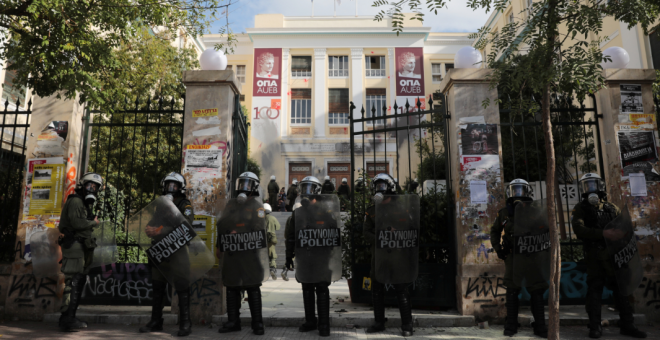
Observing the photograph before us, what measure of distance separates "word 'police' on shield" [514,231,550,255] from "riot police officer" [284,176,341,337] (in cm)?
224

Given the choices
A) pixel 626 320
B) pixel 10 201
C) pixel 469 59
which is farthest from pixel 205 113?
pixel 626 320

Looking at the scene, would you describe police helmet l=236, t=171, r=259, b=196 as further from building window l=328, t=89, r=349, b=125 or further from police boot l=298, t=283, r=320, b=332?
building window l=328, t=89, r=349, b=125

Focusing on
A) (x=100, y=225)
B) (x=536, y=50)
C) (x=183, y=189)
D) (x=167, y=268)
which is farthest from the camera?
(x=100, y=225)

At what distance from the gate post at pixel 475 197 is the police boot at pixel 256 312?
2.76m

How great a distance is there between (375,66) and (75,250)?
26.2 metres

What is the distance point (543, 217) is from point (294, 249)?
3.21 metres

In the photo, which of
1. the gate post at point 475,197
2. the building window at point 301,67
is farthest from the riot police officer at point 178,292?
the building window at point 301,67

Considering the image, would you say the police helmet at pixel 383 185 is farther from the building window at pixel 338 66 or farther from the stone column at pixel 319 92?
the building window at pixel 338 66

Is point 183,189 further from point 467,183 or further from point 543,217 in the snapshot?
point 543,217

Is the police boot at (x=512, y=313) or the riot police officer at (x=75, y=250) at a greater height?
the riot police officer at (x=75, y=250)

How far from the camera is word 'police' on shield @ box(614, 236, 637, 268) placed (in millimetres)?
4934

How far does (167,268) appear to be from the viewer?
16.3ft

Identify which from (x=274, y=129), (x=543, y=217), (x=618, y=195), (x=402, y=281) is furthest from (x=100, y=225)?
(x=274, y=129)

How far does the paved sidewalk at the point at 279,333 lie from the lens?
4.87 meters
